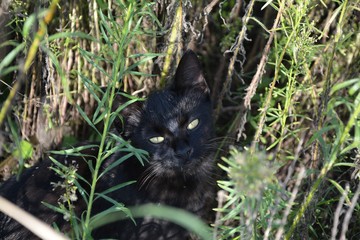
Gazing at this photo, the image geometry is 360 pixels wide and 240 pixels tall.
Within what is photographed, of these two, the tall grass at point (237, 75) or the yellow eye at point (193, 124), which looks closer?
the tall grass at point (237, 75)

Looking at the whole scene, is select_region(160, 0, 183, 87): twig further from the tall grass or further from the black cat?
the black cat

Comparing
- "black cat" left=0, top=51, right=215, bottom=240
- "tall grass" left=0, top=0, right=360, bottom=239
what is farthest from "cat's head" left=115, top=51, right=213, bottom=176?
"tall grass" left=0, top=0, right=360, bottom=239

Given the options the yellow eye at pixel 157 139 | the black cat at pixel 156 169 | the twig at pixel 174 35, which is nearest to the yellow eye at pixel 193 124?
the black cat at pixel 156 169

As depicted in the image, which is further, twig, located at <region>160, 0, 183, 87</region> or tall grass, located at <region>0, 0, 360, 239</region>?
twig, located at <region>160, 0, 183, 87</region>

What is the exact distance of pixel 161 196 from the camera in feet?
10.3

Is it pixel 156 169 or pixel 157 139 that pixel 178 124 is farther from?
pixel 156 169

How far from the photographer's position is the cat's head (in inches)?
118

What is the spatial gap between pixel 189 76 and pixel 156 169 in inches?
21.1

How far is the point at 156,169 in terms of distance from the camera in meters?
3.04

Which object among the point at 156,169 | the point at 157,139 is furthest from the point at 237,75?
the point at 156,169

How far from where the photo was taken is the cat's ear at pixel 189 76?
306cm

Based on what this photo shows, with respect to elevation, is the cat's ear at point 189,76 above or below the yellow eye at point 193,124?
above

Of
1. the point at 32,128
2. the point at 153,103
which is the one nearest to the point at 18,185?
the point at 32,128

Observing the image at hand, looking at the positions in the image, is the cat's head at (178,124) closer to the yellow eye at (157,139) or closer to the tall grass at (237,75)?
the yellow eye at (157,139)
